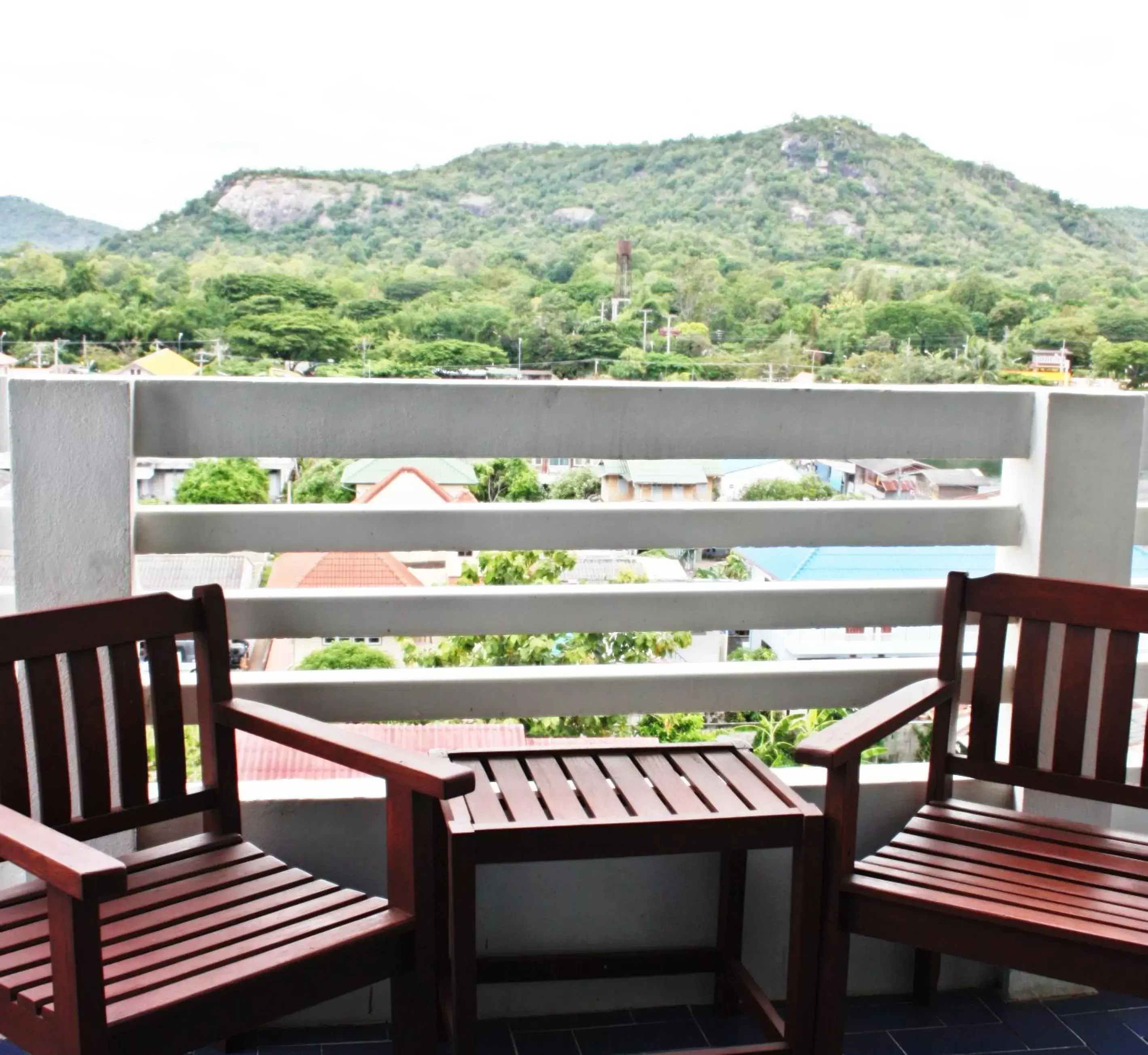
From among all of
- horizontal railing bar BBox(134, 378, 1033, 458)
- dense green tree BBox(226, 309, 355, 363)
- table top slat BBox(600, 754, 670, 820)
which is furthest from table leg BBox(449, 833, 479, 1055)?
dense green tree BBox(226, 309, 355, 363)

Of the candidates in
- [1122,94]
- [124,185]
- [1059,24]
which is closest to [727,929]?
[124,185]

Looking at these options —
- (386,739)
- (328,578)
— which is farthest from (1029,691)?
(328,578)

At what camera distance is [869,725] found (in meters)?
1.81

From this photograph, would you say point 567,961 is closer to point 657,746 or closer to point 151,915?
point 657,746

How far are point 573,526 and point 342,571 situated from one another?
1.11m

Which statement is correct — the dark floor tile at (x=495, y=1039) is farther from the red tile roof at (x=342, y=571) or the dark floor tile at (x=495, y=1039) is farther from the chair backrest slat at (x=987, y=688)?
the chair backrest slat at (x=987, y=688)

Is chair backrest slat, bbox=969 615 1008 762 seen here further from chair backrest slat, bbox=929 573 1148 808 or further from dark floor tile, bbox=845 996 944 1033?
dark floor tile, bbox=845 996 944 1033

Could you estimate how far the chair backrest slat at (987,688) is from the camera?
2.11m

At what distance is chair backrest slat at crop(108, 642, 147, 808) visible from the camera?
71.7 inches

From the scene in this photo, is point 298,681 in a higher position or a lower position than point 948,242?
lower

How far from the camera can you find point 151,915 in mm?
1606

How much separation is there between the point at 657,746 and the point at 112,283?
176 inches

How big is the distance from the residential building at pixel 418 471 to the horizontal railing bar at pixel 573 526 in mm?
212

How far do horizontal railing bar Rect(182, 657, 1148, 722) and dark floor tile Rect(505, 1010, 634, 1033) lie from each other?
0.60 m
